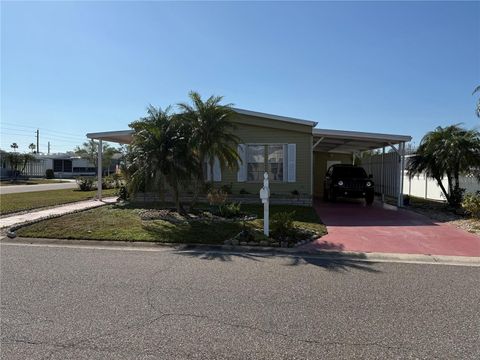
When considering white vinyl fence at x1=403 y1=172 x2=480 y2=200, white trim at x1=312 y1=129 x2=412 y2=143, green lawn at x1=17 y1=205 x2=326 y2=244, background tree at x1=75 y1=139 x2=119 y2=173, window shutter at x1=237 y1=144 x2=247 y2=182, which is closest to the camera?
green lawn at x1=17 y1=205 x2=326 y2=244

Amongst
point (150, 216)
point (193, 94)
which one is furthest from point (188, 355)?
point (193, 94)

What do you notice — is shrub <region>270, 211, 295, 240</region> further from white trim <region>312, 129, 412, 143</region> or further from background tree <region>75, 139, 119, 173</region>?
background tree <region>75, 139, 119, 173</region>

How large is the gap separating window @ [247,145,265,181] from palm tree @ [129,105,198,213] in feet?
15.5

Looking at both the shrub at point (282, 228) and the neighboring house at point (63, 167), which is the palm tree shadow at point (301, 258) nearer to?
the shrub at point (282, 228)

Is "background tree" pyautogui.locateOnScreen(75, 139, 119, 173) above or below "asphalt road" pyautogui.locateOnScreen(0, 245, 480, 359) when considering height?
above

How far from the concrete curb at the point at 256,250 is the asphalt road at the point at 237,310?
1.57 ft

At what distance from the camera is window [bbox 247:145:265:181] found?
16.0 m

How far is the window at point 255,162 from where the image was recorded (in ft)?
52.6

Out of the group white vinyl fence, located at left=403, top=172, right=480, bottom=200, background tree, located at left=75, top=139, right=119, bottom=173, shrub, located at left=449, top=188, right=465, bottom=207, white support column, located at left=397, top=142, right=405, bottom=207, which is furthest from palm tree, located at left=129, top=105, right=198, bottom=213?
background tree, located at left=75, top=139, right=119, bottom=173

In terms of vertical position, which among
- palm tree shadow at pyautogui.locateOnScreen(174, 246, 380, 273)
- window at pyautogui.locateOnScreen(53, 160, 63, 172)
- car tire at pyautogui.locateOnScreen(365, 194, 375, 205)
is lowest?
palm tree shadow at pyautogui.locateOnScreen(174, 246, 380, 273)

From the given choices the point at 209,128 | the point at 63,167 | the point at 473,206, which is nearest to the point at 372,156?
the point at 473,206

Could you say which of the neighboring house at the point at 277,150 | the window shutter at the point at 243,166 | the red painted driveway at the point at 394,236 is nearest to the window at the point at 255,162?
the neighboring house at the point at 277,150

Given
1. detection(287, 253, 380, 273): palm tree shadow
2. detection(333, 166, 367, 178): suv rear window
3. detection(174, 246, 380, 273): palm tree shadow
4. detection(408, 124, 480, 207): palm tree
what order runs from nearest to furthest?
detection(287, 253, 380, 273): palm tree shadow → detection(174, 246, 380, 273): palm tree shadow → detection(408, 124, 480, 207): palm tree → detection(333, 166, 367, 178): suv rear window

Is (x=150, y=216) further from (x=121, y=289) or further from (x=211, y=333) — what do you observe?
(x=211, y=333)
